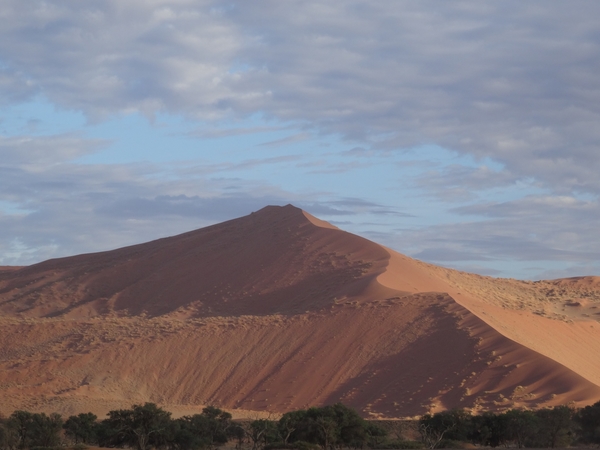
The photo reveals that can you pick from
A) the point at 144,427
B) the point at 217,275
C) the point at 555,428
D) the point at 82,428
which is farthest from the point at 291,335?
the point at 555,428

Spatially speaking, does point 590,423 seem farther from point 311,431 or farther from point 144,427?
point 144,427

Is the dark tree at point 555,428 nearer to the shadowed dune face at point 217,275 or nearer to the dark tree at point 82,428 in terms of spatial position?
the dark tree at point 82,428

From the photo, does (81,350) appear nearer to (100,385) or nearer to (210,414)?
(100,385)

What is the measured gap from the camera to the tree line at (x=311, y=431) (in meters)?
29.7

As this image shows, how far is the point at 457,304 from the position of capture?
47.7 meters

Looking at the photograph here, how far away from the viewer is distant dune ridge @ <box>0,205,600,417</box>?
39938 mm

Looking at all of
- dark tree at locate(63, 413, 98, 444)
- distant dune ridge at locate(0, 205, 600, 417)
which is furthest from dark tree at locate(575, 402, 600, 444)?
dark tree at locate(63, 413, 98, 444)

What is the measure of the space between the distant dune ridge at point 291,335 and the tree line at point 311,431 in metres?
5.40

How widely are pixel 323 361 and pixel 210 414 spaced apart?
12724 mm

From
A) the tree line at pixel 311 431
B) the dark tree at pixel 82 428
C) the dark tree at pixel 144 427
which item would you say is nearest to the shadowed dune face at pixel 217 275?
the tree line at pixel 311 431

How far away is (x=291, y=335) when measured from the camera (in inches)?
1877

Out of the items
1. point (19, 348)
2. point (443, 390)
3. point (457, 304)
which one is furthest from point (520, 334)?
point (19, 348)

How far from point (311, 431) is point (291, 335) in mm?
17804

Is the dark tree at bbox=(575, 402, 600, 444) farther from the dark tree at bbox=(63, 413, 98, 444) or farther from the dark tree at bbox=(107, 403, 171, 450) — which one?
the dark tree at bbox=(63, 413, 98, 444)
